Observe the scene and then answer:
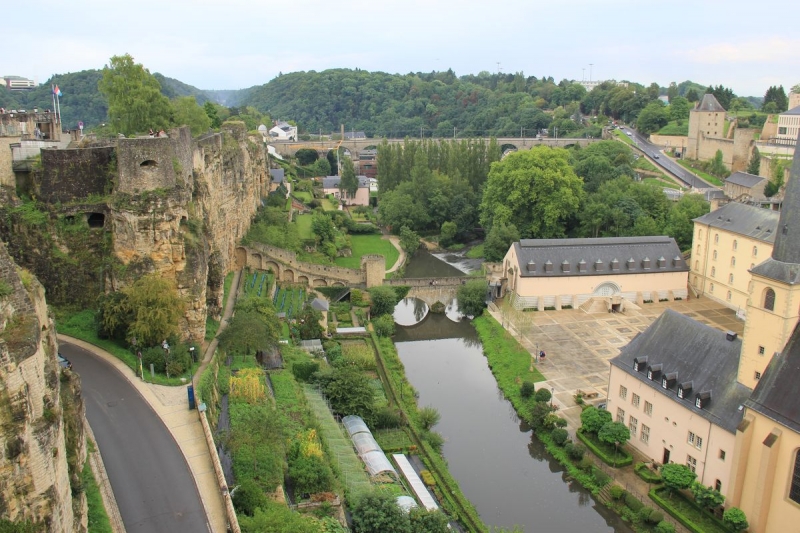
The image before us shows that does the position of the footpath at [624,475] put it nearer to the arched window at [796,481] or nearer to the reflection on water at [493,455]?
the reflection on water at [493,455]

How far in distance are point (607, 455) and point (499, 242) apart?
92.4 ft

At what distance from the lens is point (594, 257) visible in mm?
47125

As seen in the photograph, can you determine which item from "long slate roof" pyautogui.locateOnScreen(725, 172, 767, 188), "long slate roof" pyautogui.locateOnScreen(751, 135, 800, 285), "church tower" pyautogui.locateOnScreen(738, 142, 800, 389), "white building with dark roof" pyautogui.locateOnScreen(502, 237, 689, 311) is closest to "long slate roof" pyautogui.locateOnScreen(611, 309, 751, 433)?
"church tower" pyautogui.locateOnScreen(738, 142, 800, 389)

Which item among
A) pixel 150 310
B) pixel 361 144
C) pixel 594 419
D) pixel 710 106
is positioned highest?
pixel 710 106

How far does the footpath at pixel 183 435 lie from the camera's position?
1888cm

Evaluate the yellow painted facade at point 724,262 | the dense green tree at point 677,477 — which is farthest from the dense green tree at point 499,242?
the dense green tree at point 677,477

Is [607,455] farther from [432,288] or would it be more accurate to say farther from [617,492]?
[432,288]

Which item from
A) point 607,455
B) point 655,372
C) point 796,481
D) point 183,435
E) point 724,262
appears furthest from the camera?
point 724,262

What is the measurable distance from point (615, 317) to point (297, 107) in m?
131

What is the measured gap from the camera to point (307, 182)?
86188 mm

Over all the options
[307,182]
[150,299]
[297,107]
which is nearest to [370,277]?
[150,299]

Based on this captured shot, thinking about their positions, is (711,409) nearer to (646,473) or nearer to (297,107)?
(646,473)

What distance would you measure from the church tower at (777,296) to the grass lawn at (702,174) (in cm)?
5241

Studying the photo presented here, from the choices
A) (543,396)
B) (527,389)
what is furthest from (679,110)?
(543,396)
